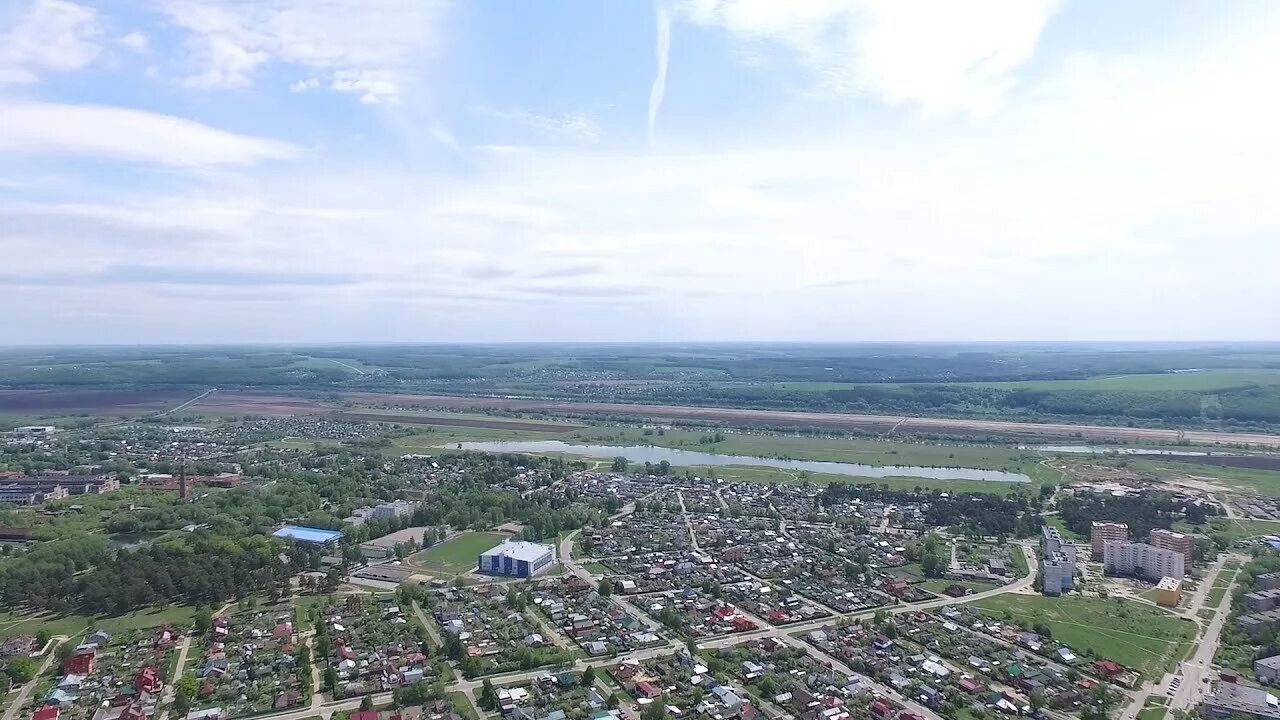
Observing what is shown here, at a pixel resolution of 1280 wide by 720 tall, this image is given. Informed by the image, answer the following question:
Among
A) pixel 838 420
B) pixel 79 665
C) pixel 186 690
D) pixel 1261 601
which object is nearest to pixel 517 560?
pixel 186 690

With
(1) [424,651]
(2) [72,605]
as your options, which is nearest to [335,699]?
(1) [424,651]

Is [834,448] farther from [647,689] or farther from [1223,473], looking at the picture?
[647,689]

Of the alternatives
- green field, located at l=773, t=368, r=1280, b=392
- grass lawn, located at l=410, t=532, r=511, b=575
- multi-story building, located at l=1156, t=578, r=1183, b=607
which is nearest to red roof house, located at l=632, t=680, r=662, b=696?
grass lawn, located at l=410, t=532, r=511, b=575

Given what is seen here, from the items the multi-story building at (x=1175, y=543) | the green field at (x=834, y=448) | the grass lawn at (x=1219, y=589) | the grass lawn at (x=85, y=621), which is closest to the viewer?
the grass lawn at (x=85, y=621)

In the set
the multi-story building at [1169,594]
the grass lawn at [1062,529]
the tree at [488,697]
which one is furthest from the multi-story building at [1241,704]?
the tree at [488,697]

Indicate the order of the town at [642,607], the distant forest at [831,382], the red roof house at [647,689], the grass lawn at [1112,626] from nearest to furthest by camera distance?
the town at [642,607], the red roof house at [647,689], the grass lawn at [1112,626], the distant forest at [831,382]

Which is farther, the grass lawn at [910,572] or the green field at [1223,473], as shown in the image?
the green field at [1223,473]

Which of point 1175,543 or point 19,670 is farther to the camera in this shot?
point 1175,543

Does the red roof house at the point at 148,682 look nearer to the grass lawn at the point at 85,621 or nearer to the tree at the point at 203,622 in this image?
the tree at the point at 203,622
